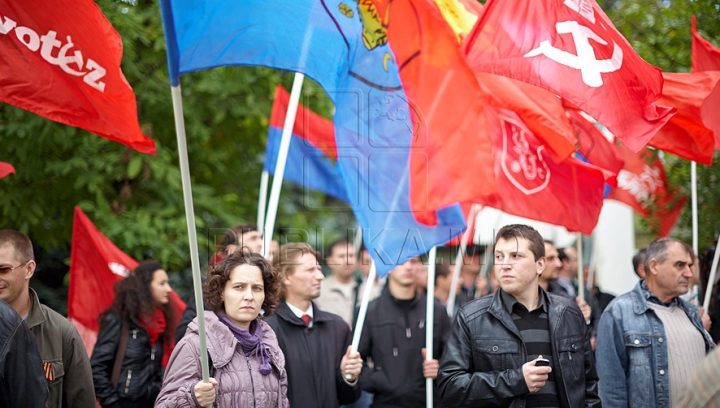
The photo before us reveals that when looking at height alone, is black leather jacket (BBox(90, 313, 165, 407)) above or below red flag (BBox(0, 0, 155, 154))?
below

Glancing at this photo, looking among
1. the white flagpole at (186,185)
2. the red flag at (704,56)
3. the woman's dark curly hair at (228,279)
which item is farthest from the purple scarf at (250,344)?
the red flag at (704,56)

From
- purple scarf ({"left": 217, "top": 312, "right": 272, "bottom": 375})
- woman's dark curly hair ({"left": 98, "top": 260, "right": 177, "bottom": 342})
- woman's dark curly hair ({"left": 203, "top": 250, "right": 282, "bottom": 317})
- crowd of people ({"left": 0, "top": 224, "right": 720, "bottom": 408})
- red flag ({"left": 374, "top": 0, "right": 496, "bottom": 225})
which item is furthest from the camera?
woman's dark curly hair ({"left": 98, "top": 260, "right": 177, "bottom": 342})

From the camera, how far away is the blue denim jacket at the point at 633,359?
18.3 ft

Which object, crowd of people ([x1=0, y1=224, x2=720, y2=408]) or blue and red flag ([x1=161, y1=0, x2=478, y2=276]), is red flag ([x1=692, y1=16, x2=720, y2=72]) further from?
blue and red flag ([x1=161, y1=0, x2=478, y2=276])

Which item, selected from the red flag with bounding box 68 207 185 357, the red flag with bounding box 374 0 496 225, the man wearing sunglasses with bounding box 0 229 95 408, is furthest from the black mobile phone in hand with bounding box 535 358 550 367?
the red flag with bounding box 68 207 185 357

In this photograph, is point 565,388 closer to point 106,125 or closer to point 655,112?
point 655,112

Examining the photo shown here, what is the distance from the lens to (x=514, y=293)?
5.09m

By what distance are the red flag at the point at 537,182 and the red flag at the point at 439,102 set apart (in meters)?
1.33

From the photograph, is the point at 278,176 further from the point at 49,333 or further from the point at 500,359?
the point at 500,359

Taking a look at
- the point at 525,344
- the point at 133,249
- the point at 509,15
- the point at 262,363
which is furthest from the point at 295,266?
the point at 133,249

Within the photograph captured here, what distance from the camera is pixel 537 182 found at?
7324mm

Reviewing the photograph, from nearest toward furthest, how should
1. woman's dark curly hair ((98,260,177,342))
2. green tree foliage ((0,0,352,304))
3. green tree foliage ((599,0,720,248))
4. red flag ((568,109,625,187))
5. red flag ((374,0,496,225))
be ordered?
red flag ((374,0,496,225)) < woman's dark curly hair ((98,260,177,342)) < red flag ((568,109,625,187)) < green tree foliage ((0,0,352,304)) < green tree foliage ((599,0,720,248))

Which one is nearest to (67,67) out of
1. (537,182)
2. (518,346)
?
(518,346)

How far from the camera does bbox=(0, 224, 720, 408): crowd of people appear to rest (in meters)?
4.48
